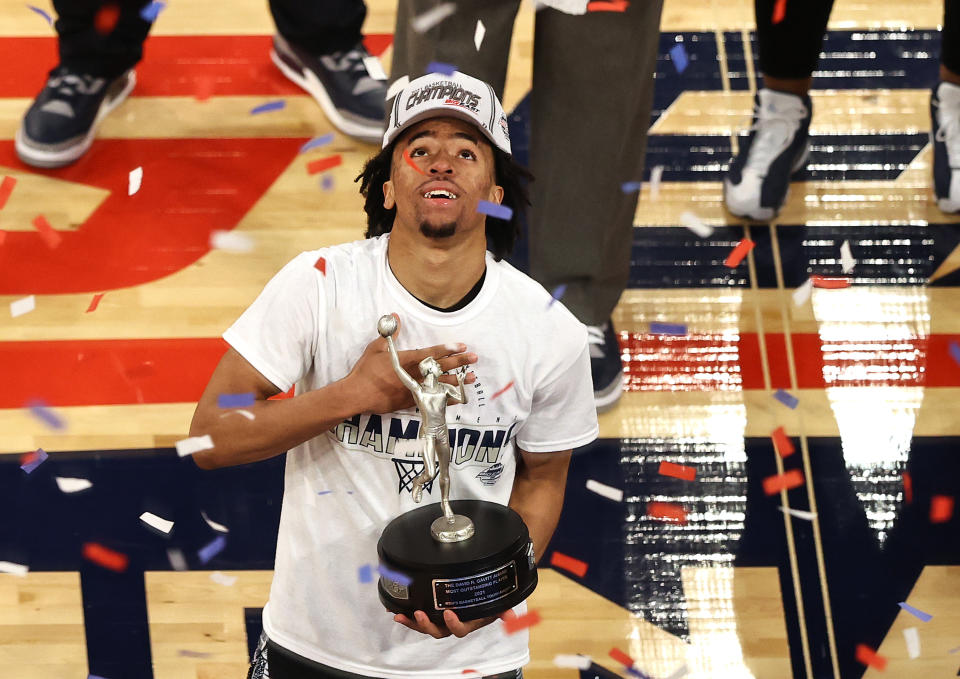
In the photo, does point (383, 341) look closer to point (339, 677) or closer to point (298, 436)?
Result: point (298, 436)

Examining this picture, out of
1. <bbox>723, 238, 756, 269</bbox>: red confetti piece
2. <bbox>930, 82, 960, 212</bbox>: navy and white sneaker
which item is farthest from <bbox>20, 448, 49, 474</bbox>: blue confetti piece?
<bbox>930, 82, 960, 212</bbox>: navy and white sneaker

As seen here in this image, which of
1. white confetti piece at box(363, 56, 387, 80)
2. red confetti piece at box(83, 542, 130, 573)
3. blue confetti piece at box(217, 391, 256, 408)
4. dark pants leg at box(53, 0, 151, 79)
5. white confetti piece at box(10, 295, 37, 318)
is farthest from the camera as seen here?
white confetti piece at box(363, 56, 387, 80)

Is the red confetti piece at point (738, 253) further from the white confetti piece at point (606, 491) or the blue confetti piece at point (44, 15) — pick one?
the blue confetti piece at point (44, 15)

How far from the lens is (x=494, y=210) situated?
5.18 ft

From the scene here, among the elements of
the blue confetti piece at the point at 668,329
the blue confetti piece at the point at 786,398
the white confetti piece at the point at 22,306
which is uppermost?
the blue confetti piece at the point at 668,329

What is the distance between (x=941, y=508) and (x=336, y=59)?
1.56 meters

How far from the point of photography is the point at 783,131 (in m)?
2.76

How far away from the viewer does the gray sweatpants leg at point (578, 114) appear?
6.93 ft

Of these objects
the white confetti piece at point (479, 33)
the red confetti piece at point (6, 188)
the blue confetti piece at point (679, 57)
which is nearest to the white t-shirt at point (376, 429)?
the white confetti piece at point (479, 33)

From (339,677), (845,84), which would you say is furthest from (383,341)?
(845,84)

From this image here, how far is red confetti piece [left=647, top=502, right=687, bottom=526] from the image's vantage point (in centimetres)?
224

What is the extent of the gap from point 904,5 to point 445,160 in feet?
6.80

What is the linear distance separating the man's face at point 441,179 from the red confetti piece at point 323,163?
1.23 meters

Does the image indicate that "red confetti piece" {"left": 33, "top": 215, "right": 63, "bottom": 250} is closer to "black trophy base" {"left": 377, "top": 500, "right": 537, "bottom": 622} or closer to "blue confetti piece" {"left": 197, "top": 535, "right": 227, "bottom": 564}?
"blue confetti piece" {"left": 197, "top": 535, "right": 227, "bottom": 564}
